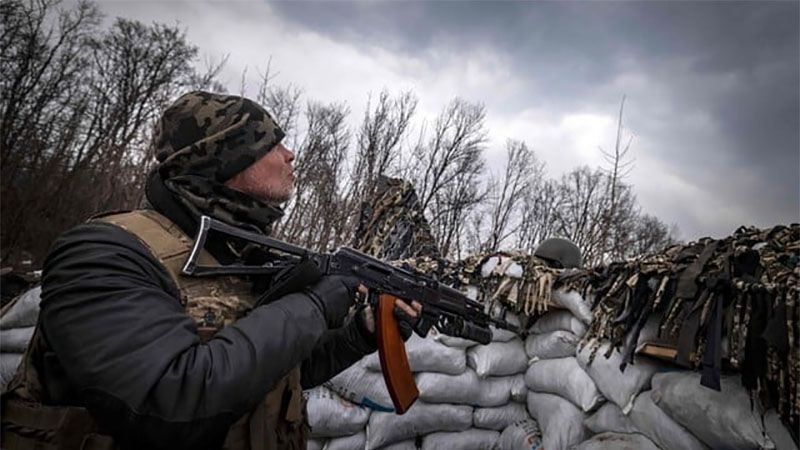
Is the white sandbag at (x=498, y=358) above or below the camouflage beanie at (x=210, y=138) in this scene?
below

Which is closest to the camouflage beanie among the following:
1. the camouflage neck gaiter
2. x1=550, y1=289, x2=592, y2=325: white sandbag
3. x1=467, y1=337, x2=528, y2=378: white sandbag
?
the camouflage neck gaiter

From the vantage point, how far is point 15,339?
322 cm

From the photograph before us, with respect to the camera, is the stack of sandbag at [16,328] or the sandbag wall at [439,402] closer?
the stack of sandbag at [16,328]

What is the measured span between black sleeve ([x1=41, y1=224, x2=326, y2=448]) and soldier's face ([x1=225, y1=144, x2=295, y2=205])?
0.39 m

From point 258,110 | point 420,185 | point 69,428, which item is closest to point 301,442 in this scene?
point 69,428

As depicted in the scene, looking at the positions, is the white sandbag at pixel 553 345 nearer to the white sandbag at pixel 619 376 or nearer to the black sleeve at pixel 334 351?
the white sandbag at pixel 619 376

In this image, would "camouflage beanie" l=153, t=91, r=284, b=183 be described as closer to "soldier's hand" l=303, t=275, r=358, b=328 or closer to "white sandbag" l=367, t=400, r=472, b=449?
"soldier's hand" l=303, t=275, r=358, b=328

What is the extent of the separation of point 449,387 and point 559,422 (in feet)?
2.67

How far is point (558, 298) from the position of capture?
3.26 metres

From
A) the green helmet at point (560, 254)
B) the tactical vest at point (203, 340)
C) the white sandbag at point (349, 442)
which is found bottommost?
the white sandbag at point (349, 442)

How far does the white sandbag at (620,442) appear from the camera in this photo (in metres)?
2.46

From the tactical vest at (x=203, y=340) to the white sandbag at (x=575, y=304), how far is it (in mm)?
2243

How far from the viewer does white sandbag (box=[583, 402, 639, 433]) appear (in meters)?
2.70

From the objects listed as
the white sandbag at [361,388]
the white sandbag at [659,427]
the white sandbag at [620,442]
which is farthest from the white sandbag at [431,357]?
the white sandbag at [659,427]
